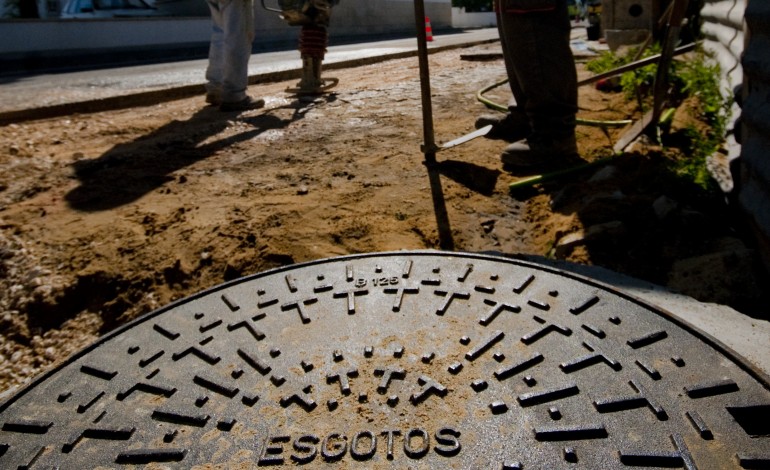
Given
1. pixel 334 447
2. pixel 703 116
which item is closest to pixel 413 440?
pixel 334 447

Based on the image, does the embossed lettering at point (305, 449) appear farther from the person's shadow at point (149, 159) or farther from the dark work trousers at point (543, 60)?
the dark work trousers at point (543, 60)

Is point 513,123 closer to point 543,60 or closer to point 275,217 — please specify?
point 543,60

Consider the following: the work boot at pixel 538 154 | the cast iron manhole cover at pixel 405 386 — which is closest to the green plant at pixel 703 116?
the work boot at pixel 538 154

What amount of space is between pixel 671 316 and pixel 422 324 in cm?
58

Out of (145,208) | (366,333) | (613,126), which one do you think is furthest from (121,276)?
(613,126)

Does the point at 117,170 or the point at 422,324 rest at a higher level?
the point at 117,170

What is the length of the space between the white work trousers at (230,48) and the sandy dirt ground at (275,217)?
1.03 meters

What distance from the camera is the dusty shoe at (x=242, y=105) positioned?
442cm

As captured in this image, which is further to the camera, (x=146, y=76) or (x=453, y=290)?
(x=146, y=76)

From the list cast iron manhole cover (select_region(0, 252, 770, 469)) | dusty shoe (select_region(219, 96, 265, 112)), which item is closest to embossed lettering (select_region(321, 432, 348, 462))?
cast iron manhole cover (select_region(0, 252, 770, 469))

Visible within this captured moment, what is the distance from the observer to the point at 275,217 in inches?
90.7

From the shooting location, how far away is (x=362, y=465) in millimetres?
1032

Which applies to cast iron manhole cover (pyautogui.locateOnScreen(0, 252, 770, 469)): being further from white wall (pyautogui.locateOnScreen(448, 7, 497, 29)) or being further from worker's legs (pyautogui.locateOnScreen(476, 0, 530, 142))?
white wall (pyautogui.locateOnScreen(448, 7, 497, 29))

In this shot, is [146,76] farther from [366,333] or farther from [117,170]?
[366,333]
